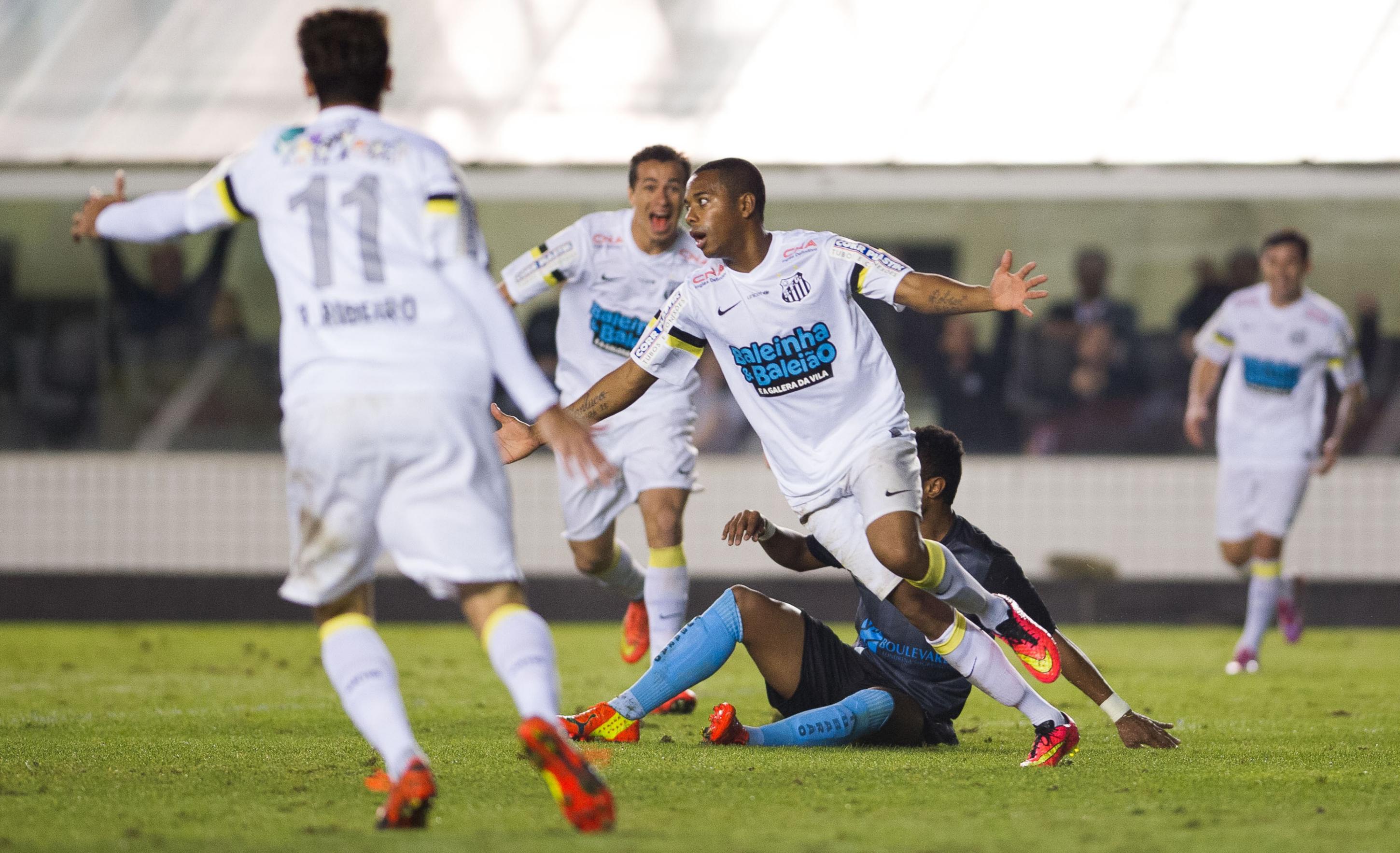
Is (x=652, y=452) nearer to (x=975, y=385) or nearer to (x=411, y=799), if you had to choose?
(x=411, y=799)

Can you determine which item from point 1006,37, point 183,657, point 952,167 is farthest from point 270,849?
point 1006,37

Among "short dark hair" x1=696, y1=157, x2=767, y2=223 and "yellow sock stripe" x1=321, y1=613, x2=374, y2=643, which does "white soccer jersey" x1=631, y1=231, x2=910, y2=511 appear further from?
"yellow sock stripe" x1=321, y1=613, x2=374, y2=643

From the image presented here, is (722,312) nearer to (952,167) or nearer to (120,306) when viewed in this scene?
(952,167)

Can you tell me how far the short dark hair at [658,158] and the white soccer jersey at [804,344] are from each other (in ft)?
5.10

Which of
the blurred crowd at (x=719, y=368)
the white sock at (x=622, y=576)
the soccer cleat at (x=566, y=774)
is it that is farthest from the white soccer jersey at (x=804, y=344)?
the blurred crowd at (x=719, y=368)

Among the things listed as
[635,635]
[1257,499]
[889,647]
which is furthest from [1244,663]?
[889,647]

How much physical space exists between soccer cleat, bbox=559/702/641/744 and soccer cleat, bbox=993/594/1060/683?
122 cm

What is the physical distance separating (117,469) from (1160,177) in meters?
8.11

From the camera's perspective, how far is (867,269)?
15.8 feet

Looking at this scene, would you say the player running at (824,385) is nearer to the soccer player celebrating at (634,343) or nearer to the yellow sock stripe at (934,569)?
the yellow sock stripe at (934,569)

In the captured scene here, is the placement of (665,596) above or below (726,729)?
above

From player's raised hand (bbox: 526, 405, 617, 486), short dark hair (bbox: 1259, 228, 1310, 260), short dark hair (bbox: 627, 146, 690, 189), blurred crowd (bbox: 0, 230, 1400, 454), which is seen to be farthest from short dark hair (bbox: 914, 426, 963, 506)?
blurred crowd (bbox: 0, 230, 1400, 454)

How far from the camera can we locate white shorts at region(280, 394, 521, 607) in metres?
3.46

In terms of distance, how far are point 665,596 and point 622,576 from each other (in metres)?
0.91
